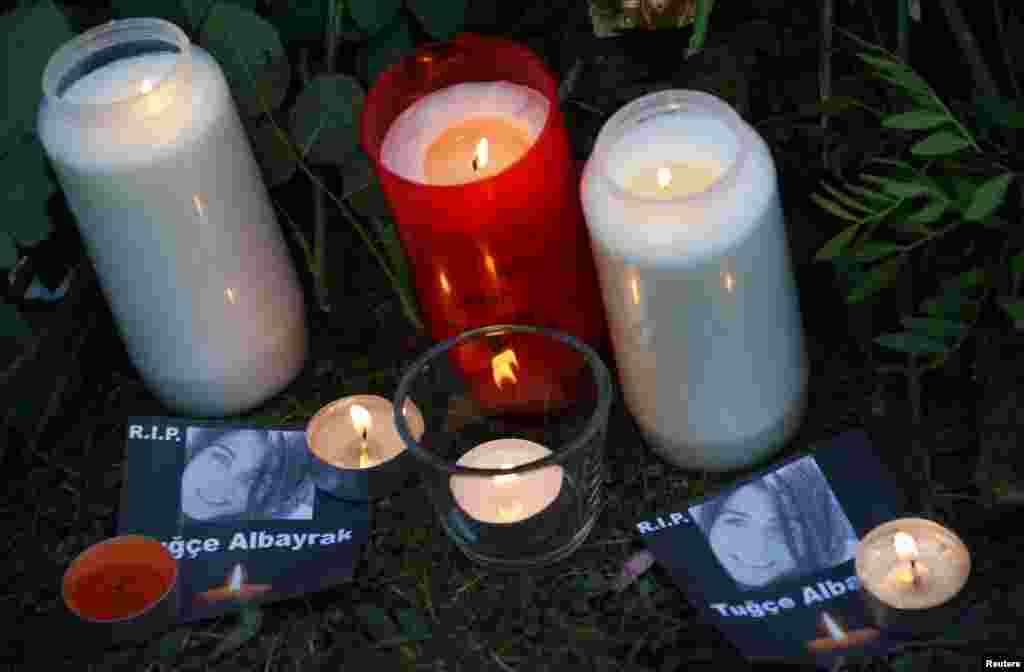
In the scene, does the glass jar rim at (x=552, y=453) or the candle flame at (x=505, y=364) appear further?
the candle flame at (x=505, y=364)

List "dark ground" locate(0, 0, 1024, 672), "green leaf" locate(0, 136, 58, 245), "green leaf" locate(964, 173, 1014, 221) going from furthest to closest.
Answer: "green leaf" locate(0, 136, 58, 245) < "dark ground" locate(0, 0, 1024, 672) < "green leaf" locate(964, 173, 1014, 221)

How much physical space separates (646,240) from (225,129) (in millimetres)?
→ 336

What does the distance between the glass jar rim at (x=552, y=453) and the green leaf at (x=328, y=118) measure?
206 millimetres

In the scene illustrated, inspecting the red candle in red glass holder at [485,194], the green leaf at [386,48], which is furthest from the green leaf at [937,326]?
the green leaf at [386,48]

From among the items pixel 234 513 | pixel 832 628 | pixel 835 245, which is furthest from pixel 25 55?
pixel 832 628

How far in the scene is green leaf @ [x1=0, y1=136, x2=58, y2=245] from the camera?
114 centimetres

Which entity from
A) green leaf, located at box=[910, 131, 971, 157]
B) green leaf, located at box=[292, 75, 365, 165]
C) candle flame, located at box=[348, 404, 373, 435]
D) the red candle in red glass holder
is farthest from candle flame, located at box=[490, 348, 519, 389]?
green leaf, located at box=[910, 131, 971, 157]

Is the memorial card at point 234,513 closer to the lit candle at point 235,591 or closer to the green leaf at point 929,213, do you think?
the lit candle at point 235,591

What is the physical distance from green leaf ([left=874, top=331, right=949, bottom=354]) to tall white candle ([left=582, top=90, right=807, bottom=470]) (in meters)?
0.08

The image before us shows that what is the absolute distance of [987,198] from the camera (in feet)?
3.08

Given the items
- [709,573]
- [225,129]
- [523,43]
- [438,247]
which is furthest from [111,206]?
[709,573]

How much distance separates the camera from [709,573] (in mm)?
1049

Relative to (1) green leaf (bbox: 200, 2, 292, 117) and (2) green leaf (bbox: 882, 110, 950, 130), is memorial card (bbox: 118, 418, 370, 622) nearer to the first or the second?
(1) green leaf (bbox: 200, 2, 292, 117)

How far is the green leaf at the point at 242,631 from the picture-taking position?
42.3 inches
